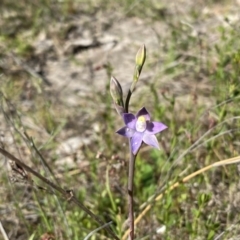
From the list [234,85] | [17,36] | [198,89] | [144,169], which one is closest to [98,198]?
[144,169]

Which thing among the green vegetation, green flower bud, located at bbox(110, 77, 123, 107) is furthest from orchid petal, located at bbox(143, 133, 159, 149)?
the green vegetation

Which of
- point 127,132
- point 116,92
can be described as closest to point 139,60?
point 116,92

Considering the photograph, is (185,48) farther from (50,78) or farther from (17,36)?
(17,36)

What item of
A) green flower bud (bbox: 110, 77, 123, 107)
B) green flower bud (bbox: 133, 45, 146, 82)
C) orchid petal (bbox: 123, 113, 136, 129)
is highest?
green flower bud (bbox: 133, 45, 146, 82)

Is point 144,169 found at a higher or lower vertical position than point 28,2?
lower

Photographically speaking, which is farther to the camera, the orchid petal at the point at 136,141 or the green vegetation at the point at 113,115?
the green vegetation at the point at 113,115

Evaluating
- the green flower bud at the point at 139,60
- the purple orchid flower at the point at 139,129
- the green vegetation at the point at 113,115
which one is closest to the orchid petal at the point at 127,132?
the purple orchid flower at the point at 139,129

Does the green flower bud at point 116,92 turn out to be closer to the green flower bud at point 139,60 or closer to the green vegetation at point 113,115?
the green flower bud at point 139,60

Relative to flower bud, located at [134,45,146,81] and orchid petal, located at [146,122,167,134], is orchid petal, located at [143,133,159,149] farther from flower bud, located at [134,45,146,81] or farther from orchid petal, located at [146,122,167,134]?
flower bud, located at [134,45,146,81]

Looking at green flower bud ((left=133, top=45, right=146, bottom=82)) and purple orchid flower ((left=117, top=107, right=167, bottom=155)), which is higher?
green flower bud ((left=133, top=45, right=146, bottom=82))
